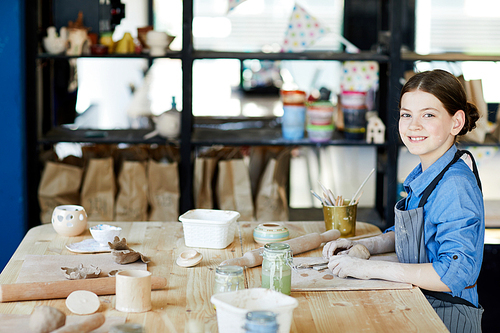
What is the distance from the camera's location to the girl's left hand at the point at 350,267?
1.45 meters

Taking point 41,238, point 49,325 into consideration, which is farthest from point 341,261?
point 41,238

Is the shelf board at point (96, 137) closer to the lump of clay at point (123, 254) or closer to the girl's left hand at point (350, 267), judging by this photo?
the lump of clay at point (123, 254)

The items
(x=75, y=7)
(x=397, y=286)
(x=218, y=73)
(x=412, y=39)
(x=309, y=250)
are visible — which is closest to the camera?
(x=397, y=286)

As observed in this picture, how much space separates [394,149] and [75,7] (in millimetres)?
1982

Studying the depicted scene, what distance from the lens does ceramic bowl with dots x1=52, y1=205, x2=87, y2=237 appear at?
180 cm

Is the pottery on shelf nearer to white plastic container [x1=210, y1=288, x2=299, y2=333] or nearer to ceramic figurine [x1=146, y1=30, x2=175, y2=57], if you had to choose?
white plastic container [x1=210, y1=288, x2=299, y2=333]

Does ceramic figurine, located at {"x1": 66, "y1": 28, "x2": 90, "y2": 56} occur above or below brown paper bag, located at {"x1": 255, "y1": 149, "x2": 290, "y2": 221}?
above

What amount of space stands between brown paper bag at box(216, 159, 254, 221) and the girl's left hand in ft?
5.09

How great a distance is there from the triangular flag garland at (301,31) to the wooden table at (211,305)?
1692mm

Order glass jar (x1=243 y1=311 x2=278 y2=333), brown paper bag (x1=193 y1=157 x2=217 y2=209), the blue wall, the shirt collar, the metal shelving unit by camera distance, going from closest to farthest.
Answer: glass jar (x1=243 y1=311 x2=278 y2=333) < the shirt collar < the blue wall < the metal shelving unit < brown paper bag (x1=193 y1=157 x2=217 y2=209)

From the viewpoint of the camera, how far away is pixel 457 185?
1.51 metres

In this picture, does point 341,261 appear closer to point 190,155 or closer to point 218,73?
point 190,155

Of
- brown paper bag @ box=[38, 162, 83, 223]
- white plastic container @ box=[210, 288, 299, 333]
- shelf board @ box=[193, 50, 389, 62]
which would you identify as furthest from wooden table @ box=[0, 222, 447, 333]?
shelf board @ box=[193, 50, 389, 62]

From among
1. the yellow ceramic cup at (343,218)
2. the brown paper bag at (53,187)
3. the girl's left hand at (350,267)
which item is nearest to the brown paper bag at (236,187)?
the brown paper bag at (53,187)
